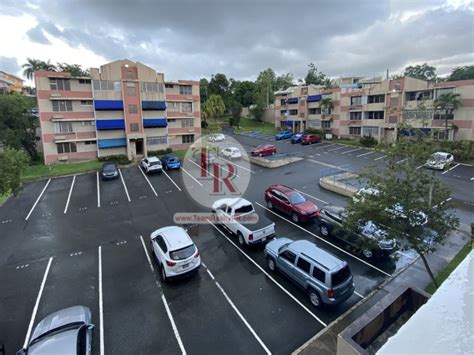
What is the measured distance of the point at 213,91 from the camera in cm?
7519

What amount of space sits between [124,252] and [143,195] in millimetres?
8632

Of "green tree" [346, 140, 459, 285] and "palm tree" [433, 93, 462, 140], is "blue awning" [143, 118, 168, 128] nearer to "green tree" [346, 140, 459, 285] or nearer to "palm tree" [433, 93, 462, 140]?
"green tree" [346, 140, 459, 285]

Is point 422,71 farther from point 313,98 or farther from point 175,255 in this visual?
point 175,255

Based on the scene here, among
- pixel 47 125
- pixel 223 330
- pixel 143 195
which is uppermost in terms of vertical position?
pixel 47 125

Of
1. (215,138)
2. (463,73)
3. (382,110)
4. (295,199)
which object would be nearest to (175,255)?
(295,199)

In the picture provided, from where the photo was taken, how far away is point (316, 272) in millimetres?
9531

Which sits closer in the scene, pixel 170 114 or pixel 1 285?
pixel 1 285

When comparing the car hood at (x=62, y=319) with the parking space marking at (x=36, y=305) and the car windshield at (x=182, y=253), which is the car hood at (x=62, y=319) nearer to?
the parking space marking at (x=36, y=305)

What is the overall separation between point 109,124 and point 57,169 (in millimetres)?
7968

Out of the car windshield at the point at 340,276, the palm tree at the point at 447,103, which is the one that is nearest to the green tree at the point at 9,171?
the car windshield at the point at 340,276

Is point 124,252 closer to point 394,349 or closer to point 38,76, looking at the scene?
point 394,349

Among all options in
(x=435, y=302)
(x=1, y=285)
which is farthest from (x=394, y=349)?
(x=1, y=285)

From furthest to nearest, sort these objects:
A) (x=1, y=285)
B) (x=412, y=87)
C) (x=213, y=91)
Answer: (x=213, y=91) → (x=412, y=87) → (x=1, y=285)

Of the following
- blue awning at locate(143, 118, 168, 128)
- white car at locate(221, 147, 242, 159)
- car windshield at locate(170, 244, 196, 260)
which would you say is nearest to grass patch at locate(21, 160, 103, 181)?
blue awning at locate(143, 118, 168, 128)
